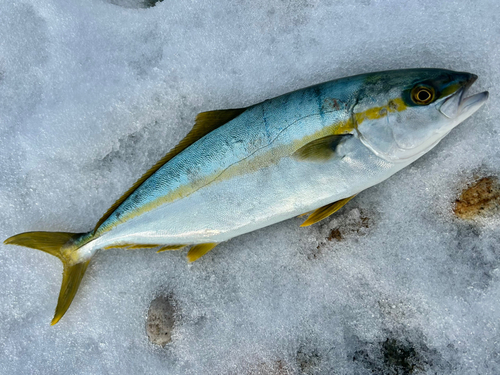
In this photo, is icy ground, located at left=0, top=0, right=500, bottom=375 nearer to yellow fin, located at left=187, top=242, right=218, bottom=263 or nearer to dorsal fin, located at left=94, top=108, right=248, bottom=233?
yellow fin, located at left=187, top=242, right=218, bottom=263

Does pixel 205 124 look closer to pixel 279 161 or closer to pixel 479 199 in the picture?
pixel 279 161

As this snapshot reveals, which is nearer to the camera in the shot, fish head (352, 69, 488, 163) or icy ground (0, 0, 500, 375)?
fish head (352, 69, 488, 163)

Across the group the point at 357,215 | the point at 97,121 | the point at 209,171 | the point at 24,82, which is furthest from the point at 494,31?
the point at 24,82

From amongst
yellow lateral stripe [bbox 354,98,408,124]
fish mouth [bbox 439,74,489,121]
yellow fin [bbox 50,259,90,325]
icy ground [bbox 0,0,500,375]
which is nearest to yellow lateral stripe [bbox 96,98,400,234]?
yellow lateral stripe [bbox 354,98,408,124]

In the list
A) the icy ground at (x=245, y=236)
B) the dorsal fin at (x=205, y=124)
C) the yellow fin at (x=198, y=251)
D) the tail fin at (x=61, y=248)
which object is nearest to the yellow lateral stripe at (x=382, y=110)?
the icy ground at (x=245, y=236)

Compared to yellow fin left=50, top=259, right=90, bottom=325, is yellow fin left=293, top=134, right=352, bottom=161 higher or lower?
higher

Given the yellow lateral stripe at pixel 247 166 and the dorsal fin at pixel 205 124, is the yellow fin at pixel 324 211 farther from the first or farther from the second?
the dorsal fin at pixel 205 124

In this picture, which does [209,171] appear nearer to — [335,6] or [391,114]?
[391,114]
